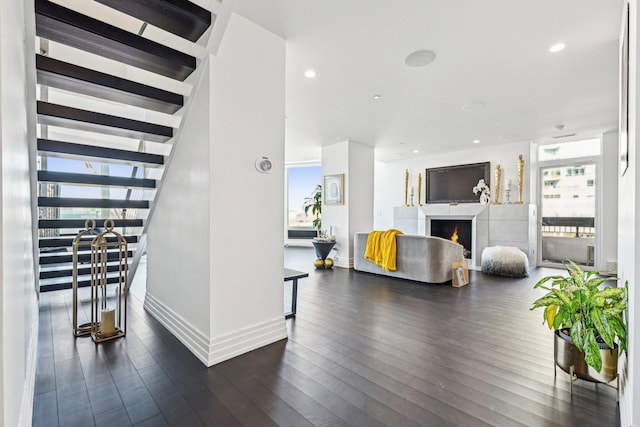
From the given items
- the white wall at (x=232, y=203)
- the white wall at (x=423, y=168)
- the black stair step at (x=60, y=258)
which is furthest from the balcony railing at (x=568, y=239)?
the black stair step at (x=60, y=258)

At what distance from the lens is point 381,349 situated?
231 cm

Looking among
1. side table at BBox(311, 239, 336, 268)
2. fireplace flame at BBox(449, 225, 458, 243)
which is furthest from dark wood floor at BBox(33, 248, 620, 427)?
fireplace flame at BBox(449, 225, 458, 243)

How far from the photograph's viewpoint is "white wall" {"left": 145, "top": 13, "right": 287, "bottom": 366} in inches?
84.9

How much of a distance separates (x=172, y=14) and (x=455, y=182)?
249 inches

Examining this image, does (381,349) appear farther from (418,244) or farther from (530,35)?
(530,35)

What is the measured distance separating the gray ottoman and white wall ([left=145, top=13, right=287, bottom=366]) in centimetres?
435

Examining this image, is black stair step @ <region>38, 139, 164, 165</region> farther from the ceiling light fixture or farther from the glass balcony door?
the glass balcony door

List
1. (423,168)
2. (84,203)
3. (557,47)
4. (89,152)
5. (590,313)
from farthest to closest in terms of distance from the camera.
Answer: (423,168)
(84,203)
(557,47)
(89,152)
(590,313)

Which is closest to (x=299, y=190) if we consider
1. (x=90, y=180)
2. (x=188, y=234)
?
(x=90, y=180)

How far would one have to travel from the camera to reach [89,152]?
2.44 metres

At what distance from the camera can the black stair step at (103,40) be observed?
1.76 m

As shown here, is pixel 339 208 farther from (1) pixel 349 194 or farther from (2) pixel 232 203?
(2) pixel 232 203

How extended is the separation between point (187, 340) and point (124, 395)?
0.64 meters

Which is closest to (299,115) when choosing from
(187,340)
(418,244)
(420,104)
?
(420,104)
